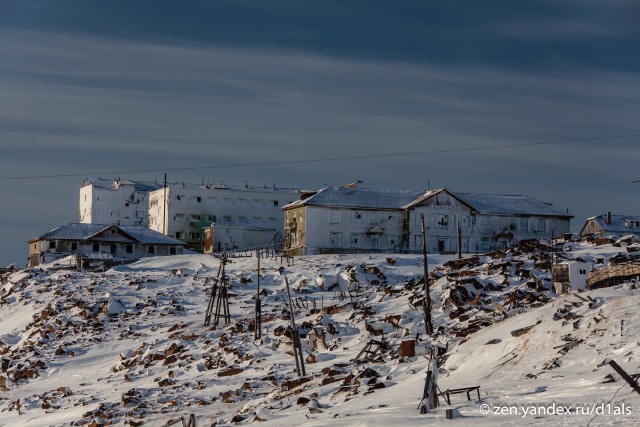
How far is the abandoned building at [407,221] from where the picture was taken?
297ft

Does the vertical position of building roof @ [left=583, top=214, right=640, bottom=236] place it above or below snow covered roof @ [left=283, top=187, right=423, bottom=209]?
below

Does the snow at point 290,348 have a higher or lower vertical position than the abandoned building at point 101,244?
lower

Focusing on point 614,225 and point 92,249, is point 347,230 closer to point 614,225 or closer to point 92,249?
point 92,249

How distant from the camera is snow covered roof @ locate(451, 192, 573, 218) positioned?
95.2m

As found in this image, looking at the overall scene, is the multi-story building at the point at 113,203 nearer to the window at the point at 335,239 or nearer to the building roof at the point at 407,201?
the building roof at the point at 407,201

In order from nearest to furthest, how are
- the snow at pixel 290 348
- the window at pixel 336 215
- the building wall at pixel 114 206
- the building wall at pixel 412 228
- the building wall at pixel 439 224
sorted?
the snow at pixel 290 348, the building wall at pixel 412 228, the window at pixel 336 215, the building wall at pixel 439 224, the building wall at pixel 114 206

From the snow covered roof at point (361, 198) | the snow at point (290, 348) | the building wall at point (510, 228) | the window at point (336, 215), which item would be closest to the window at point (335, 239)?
the window at point (336, 215)

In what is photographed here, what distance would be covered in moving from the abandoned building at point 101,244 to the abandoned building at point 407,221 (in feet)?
39.1

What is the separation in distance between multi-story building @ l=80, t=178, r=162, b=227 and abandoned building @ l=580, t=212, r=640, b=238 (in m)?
58.6

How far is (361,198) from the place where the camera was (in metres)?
92.9

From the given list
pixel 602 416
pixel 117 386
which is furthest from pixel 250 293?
pixel 602 416

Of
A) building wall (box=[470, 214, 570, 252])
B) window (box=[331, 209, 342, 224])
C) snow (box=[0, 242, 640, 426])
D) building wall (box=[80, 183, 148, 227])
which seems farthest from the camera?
building wall (box=[80, 183, 148, 227])

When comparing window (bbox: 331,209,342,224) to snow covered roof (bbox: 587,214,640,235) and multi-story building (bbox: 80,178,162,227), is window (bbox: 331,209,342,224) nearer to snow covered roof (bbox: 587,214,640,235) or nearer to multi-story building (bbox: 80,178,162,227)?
snow covered roof (bbox: 587,214,640,235)

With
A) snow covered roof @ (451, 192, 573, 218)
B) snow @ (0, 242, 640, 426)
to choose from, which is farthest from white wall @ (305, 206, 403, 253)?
snow @ (0, 242, 640, 426)
